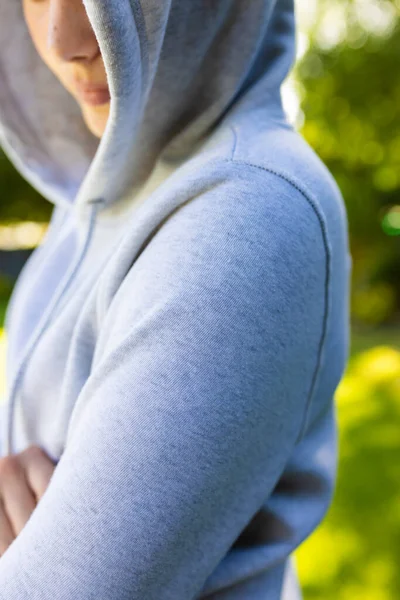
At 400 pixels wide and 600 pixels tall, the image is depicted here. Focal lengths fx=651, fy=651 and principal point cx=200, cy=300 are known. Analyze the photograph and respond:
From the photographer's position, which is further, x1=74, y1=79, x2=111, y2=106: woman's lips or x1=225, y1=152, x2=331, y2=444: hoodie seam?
x1=74, y1=79, x2=111, y2=106: woman's lips

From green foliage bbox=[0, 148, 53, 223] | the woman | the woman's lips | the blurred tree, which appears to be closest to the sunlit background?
the blurred tree

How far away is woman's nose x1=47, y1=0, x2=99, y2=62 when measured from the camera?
964 millimetres

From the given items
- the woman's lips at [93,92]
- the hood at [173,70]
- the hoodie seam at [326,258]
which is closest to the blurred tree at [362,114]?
the hood at [173,70]

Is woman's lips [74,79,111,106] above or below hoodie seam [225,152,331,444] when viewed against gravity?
above

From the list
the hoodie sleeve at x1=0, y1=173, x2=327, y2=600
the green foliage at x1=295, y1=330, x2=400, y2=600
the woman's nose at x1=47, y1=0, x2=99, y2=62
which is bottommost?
the green foliage at x1=295, y1=330, x2=400, y2=600

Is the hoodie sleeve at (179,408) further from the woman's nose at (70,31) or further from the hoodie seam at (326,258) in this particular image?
the woman's nose at (70,31)

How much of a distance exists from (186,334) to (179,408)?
9 centimetres

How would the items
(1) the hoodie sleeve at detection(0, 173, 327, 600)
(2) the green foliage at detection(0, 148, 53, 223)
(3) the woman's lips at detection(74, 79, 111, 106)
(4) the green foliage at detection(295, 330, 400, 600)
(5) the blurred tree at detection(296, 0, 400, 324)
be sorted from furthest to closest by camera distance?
(2) the green foliage at detection(0, 148, 53, 223)
(5) the blurred tree at detection(296, 0, 400, 324)
(4) the green foliage at detection(295, 330, 400, 600)
(3) the woman's lips at detection(74, 79, 111, 106)
(1) the hoodie sleeve at detection(0, 173, 327, 600)

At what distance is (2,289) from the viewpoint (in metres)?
10.9

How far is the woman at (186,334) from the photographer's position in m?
0.77

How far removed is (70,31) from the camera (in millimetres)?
976

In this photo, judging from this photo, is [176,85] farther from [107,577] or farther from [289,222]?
[107,577]

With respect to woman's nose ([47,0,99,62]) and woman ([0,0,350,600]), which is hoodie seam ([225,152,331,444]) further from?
woman's nose ([47,0,99,62])

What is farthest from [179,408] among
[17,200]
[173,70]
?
[17,200]
